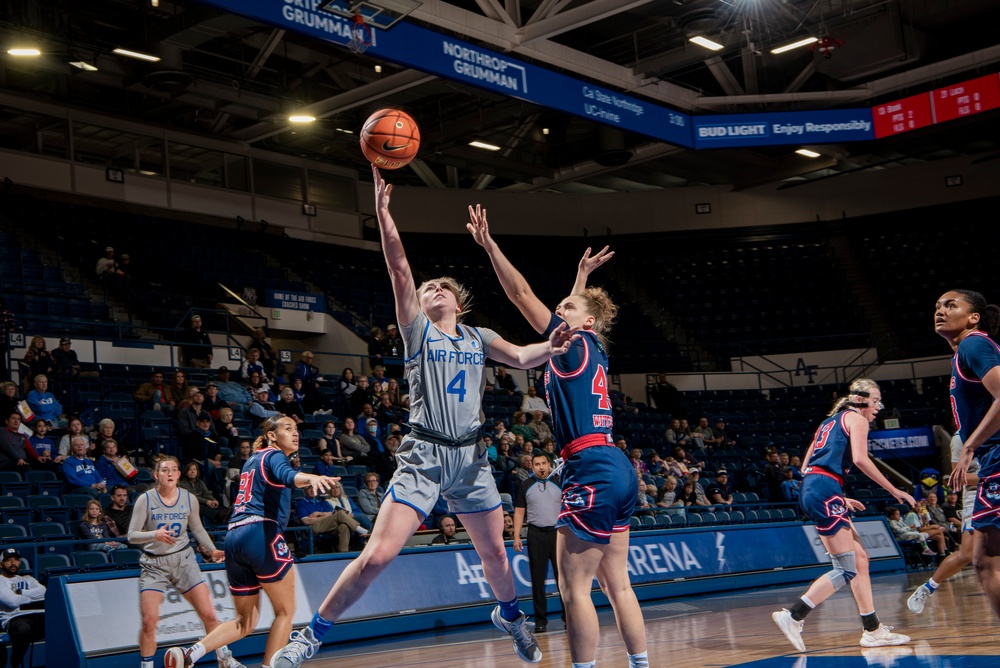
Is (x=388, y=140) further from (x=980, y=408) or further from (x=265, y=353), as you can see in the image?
(x=265, y=353)

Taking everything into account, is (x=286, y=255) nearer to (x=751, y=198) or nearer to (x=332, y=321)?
(x=332, y=321)

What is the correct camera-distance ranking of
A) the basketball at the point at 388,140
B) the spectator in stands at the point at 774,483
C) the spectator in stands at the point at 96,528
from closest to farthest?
the basketball at the point at 388,140 < the spectator in stands at the point at 96,528 < the spectator in stands at the point at 774,483

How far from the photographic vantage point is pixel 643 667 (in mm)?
5047

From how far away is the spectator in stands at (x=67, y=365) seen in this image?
50.1 feet

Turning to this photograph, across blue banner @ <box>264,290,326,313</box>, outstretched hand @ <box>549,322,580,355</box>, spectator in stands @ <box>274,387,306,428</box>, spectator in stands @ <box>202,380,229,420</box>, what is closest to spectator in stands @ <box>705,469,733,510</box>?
spectator in stands @ <box>274,387,306,428</box>

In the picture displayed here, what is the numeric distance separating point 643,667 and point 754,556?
11302 mm

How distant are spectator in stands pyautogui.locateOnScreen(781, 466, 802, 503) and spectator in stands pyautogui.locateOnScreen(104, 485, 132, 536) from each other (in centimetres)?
1251

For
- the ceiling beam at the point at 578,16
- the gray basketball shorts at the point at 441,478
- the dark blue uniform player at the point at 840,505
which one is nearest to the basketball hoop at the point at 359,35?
the ceiling beam at the point at 578,16

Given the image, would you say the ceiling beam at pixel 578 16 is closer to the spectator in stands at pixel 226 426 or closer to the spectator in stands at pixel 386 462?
the spectator in stands at pixel 386 462

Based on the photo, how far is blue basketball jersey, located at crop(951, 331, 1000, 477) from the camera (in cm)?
552

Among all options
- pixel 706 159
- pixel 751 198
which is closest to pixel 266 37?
pixel 706 159

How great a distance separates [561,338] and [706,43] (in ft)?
50.8

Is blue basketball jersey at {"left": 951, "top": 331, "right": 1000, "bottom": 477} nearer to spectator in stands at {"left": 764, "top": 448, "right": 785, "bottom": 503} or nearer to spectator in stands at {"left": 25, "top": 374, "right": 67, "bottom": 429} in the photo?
spectator in stands at {"left": 25, "top": 374, "right": 67, "bottom": 429}

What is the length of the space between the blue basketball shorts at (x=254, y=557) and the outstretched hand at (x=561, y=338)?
312 centimetres
